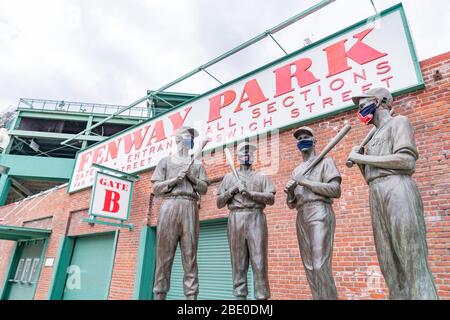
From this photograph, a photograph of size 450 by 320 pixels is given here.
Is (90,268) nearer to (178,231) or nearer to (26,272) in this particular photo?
(26,272)

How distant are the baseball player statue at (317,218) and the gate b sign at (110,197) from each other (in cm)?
637

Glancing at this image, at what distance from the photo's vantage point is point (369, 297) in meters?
4.68

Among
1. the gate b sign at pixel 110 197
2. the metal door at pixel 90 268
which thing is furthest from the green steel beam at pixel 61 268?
the gate b sign at pixel 110 197

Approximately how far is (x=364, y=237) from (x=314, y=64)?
3705 millimetres

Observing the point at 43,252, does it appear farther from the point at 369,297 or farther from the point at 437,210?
the point at 437,210

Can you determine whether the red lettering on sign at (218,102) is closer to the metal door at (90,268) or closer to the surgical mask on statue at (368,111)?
the metal door at (90,268)

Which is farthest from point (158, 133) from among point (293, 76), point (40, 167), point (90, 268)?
point (40, 167)

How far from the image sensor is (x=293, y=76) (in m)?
6.75

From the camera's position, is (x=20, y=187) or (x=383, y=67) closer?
(x=383, y=67)

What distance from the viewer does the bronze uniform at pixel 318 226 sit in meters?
2.76

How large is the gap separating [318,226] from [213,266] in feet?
15.3

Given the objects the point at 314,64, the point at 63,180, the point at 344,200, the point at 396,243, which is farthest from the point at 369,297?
the point at 63,180

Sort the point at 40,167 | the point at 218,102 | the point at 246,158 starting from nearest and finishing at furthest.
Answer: the point at 246,158
the point at 218,102
the point at 40,167

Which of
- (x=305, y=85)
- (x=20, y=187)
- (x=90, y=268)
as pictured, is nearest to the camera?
(x=305, y=85)
